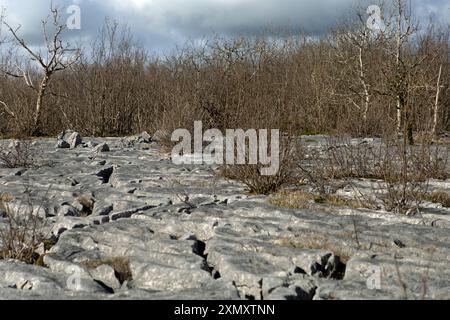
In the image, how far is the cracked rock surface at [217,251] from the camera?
357 cm

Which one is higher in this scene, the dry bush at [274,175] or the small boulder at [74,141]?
the small boulder at [74,141]

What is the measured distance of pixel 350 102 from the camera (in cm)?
1864

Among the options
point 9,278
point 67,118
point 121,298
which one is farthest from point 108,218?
point 67,118

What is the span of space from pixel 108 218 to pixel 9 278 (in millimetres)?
1820

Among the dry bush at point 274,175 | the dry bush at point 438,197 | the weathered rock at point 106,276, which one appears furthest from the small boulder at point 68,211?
the dry bush at point 438,197

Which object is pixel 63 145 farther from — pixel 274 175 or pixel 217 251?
pixel 217 251

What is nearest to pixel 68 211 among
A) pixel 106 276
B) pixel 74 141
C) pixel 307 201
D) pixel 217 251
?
pixel 106 276

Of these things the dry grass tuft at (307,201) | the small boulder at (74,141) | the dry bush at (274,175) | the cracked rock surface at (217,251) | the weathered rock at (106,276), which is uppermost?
the small boulder at (74,141)

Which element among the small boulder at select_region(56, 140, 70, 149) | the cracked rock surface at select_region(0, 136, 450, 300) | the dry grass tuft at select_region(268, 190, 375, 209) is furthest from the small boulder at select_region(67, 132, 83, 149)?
the dry grass tuft at select_region(268, 190, 375, 209)

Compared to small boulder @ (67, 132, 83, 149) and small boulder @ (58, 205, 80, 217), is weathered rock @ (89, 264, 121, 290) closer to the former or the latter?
small boulder @ (58, 205, 80, 217)

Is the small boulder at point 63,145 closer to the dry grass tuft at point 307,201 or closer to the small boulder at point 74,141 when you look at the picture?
the small boulder at point 74,141

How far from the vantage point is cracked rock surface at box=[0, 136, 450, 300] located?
11.7ft

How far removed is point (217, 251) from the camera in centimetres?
431
